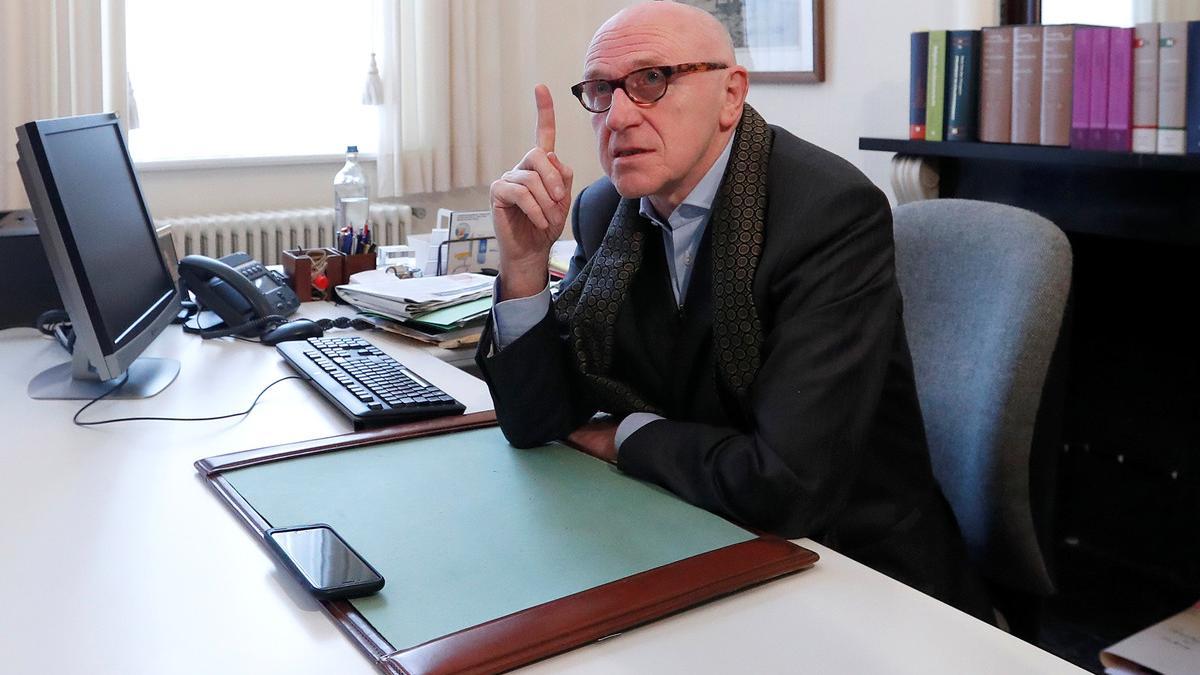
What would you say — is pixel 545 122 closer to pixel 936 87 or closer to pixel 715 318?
pixel 715 318

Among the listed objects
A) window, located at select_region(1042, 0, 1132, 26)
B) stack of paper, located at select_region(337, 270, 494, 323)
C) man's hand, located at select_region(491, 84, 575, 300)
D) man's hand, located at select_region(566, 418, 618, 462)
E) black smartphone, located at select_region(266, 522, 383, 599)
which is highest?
window, located at select_region(1042, 0, 1132, 26)

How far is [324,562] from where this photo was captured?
107 cm

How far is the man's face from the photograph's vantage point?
1.46 metres

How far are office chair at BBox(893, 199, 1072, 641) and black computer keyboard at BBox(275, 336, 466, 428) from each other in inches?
27.1

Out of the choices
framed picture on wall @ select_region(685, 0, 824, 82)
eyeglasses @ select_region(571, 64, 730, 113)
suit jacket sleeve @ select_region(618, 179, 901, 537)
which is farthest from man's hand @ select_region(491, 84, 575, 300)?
framed picture on wall @ select_region(685, 0, 824, 82)

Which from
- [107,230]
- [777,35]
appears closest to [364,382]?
[107,230]

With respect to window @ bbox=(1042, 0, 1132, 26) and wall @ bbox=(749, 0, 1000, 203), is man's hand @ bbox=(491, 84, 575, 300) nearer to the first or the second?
window @ bbox=(1042, 0, 1132, 26)

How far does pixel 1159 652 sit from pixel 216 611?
1.85 metres

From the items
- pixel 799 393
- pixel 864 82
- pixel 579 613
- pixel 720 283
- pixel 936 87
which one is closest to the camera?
pixel 579 613

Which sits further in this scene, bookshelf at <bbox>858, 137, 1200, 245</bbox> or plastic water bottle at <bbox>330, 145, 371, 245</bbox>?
plastic water bottle at <bbox>330, 145, 371, 245</bbox>

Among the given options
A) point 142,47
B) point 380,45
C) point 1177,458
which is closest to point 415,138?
point 380,45

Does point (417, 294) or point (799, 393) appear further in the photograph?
point (417, 294)

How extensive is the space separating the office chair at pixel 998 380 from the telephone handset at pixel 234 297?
1.23 metres

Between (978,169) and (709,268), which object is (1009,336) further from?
(978,169)
